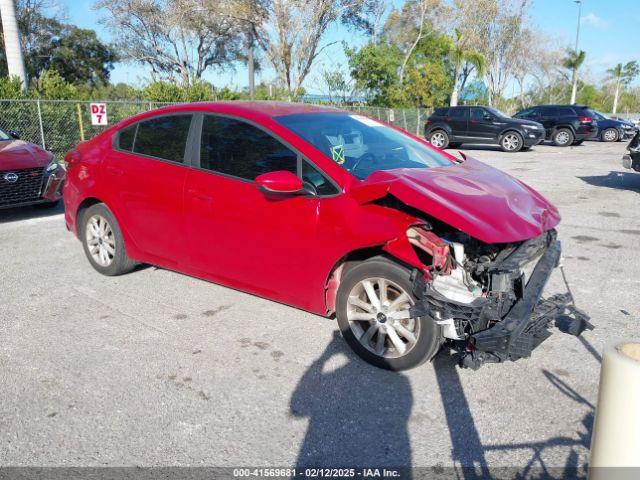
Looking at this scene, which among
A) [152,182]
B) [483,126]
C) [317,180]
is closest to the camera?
[317,180]

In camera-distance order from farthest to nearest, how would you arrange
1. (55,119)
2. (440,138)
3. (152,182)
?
(440,138) → (55,119) → (152,182)

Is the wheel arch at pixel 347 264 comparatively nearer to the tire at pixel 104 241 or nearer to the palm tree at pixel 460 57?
the tire at pixel 104 241

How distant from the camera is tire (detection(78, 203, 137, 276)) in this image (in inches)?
205


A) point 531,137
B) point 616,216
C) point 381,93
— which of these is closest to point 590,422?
point 616,216

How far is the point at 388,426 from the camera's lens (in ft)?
9.83

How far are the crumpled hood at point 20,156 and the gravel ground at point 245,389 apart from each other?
3.05 metres

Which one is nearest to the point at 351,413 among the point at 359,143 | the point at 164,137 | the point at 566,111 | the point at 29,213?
the point at 359,143

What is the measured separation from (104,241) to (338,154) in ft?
8.91

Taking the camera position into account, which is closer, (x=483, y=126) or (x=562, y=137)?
(x=483, y=126)

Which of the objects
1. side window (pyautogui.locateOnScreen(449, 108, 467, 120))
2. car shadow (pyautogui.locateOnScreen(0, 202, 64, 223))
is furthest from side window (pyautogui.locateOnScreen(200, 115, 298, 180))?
side window (pyautogui.locateOnScreen(449, 108, 467, 120))

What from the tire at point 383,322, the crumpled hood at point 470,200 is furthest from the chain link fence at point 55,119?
the tire at point 383,322

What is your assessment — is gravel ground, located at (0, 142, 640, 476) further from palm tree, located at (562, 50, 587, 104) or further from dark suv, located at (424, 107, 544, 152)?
palm tree, located at (562, 50, 587, 104)

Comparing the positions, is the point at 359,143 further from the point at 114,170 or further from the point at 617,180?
the point at 617,180

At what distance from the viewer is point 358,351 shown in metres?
3.65
